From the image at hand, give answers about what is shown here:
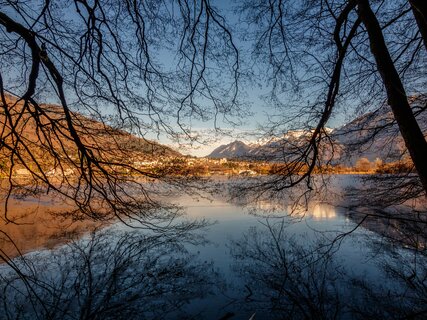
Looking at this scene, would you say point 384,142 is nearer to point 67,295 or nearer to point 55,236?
point 67,295

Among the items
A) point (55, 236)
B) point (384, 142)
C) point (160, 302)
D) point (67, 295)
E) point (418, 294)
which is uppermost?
point (384, 142)

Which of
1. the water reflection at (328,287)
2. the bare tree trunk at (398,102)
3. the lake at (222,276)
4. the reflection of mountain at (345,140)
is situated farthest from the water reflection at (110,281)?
the bare tree trunk at (398,102)

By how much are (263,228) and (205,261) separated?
166 inches

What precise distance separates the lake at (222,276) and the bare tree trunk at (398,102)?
0.74 metres

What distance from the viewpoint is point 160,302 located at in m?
5.29

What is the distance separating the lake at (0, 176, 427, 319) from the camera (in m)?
4.91

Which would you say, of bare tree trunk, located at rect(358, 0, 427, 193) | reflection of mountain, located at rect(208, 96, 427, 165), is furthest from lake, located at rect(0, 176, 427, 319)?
reflection of mountain, located at rect(208, 96, 427, 165)

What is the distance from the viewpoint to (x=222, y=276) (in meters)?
6.64

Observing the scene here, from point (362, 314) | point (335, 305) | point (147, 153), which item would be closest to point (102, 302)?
point (147, 153)

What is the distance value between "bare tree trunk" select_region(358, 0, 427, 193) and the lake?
2.42ft

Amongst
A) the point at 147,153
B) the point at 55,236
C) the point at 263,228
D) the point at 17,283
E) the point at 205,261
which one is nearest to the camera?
the point at 147,153

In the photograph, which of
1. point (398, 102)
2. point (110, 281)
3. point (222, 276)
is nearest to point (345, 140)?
point (398, 102)

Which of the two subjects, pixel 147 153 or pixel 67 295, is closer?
pixel 147 153

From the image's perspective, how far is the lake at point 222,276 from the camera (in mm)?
4914
